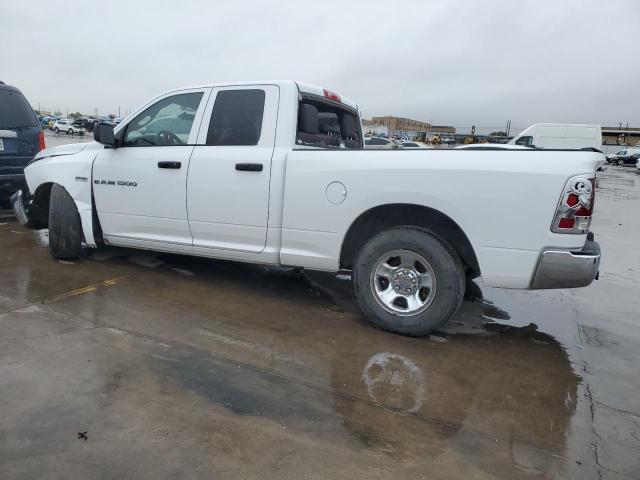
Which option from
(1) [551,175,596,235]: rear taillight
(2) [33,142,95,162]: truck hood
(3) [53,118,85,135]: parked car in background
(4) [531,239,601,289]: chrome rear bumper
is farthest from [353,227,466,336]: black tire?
(3) [53,118,85,135]: parked car in background

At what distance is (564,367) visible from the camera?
3422 millimetres

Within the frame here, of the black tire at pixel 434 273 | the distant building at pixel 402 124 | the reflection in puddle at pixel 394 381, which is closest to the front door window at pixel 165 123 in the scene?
the black tire at pixel 434 273

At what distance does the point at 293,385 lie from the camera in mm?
2914

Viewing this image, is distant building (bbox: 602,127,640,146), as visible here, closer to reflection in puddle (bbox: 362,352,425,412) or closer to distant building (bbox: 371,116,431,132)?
distant building (bbox: 371,116,431,132)

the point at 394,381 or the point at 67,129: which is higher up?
the point at 67,129

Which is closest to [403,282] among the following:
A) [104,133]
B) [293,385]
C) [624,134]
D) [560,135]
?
[293,385]

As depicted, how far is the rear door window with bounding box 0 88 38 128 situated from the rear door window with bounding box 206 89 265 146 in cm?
441

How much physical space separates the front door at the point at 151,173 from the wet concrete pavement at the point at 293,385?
569 mm

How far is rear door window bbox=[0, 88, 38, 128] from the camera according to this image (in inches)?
271

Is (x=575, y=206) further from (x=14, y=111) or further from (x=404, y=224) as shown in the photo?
(x=14, y=111)

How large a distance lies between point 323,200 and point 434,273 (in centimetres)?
102

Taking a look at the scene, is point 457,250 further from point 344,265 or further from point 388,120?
point 388,120

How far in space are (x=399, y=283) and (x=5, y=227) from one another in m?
6.27

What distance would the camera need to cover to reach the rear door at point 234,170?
159 inches
